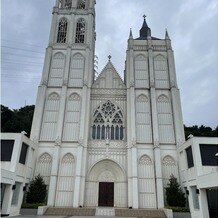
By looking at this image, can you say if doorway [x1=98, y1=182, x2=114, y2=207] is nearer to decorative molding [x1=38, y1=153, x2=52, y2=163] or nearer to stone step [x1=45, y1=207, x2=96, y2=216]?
stone step [x1=45, y1=207, x2=96, y2=216]

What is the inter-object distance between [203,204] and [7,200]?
1522cm

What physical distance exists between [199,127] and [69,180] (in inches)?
1180

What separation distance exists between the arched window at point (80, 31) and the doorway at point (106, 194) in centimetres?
1901

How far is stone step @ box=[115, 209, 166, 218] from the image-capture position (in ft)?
68.1

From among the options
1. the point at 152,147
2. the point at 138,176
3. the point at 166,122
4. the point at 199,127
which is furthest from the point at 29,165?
the point at 199,127

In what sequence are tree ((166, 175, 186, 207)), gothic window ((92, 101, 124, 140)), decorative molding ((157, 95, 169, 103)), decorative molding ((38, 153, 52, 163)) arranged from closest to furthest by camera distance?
tree ((166, 175, 186, 207))
decorative molding ((38, 153, 52, 163))
gothic window ((92, 101, 124, 140))
decorative molding ((157, 95, 169, 103))

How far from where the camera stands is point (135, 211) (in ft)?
70.4

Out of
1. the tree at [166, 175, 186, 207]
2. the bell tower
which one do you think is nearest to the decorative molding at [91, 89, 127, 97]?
the bell tower

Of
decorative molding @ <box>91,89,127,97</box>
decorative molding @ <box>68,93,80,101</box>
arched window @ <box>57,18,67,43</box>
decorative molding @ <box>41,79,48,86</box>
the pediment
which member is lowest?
decorative molding @ <box>68,93,80,101</box>

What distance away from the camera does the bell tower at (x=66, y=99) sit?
79.7ft

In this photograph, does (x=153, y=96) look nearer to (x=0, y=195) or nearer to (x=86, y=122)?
(x=86, y=122)

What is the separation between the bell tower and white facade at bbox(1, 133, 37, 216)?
2.29 m

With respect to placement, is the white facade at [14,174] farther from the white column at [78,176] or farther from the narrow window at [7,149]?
the white column at [78,176]

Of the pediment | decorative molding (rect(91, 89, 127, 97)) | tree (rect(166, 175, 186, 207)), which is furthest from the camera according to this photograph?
the pediment
